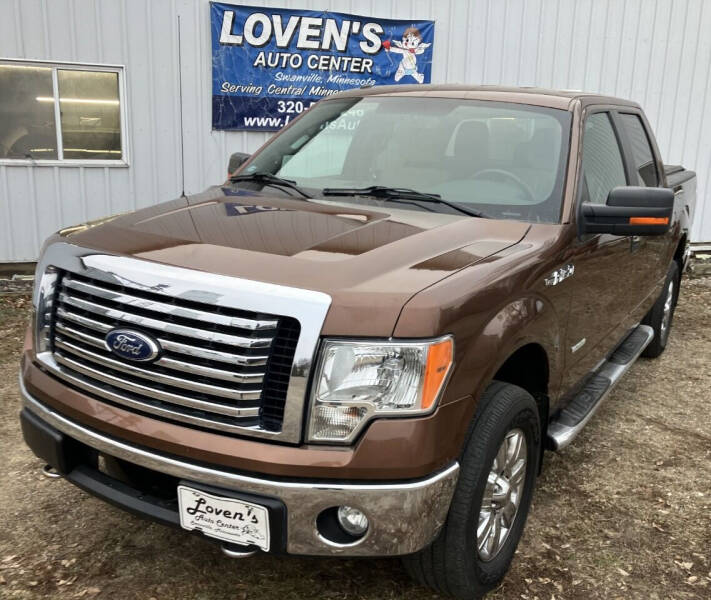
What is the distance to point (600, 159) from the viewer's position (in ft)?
11.9

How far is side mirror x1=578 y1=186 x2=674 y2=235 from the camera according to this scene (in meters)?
2.98

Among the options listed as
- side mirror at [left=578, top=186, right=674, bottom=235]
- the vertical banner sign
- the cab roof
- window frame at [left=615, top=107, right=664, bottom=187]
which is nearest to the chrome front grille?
side mirror at [left=578, top=186, right=674, bottom=235]

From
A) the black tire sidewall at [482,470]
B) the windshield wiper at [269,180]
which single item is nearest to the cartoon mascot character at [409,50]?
the windshield wiper at [269,180]

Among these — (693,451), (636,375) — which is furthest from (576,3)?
(693,451)

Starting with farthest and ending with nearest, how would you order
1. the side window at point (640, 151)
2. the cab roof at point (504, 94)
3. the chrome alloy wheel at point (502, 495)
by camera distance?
the side window at point (640, 151) < the cab roof at point (504, 94) < the chrome alloy wheel at point (502, 495)

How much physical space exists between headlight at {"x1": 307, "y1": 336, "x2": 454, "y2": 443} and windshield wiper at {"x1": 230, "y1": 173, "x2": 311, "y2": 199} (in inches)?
54.4

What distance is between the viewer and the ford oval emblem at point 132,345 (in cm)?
219

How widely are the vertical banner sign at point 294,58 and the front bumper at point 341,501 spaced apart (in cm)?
597

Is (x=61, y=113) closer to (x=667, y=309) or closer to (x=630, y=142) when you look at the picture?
(x=630, y=142)

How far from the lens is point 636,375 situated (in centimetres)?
534

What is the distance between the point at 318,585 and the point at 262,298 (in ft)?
4.25

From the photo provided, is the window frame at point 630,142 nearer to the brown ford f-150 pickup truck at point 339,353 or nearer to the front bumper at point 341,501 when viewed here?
the brown ford f-150 pickup truck at point 339,353

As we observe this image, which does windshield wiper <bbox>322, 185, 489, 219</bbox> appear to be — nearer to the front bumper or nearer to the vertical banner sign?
the front bumper

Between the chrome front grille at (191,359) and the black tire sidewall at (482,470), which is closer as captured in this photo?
the chrome front grille at (191,359)
